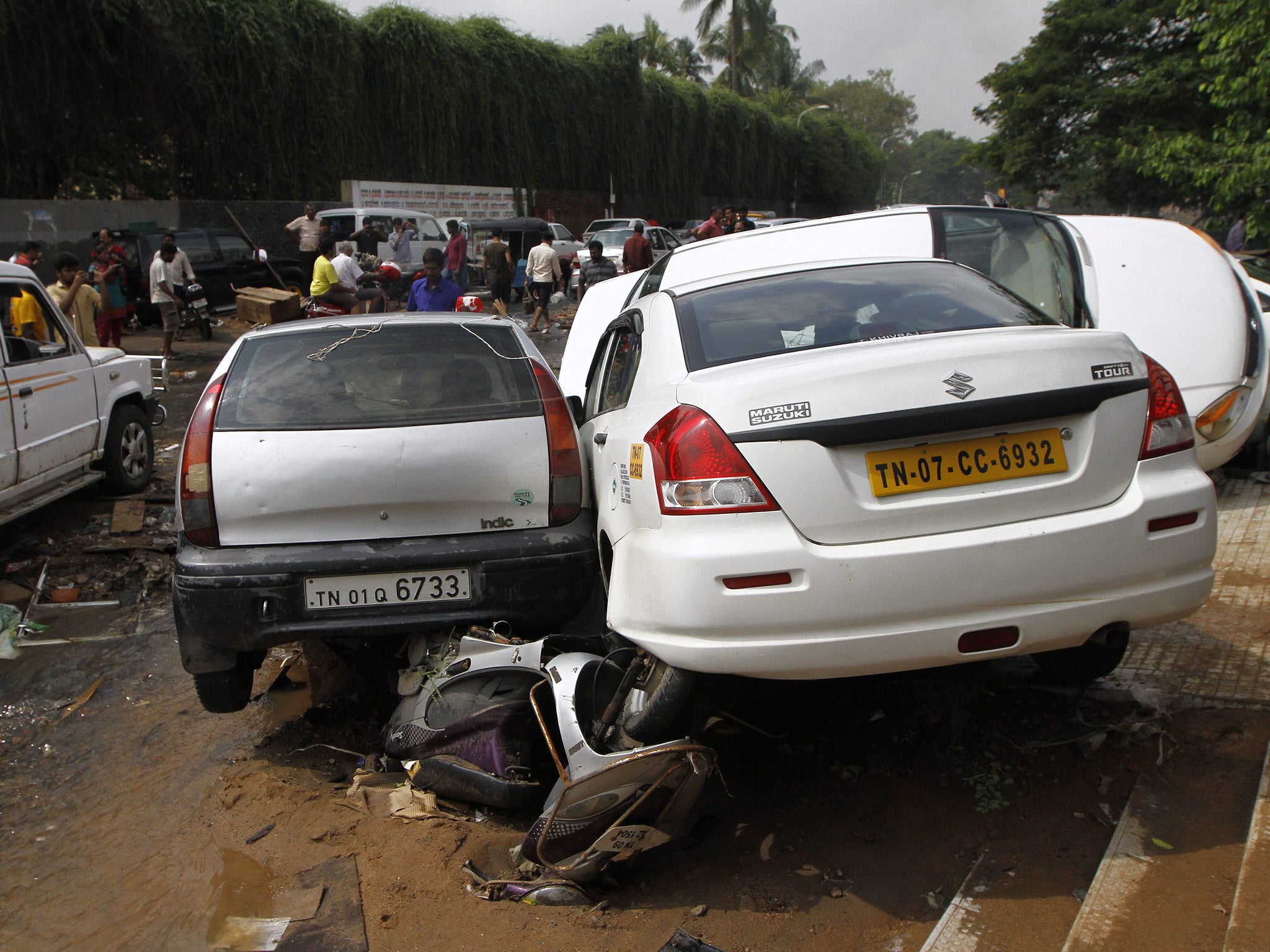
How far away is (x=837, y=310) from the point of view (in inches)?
140

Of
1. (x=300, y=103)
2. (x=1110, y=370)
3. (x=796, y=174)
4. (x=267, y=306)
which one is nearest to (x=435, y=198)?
(x=300, y=103)

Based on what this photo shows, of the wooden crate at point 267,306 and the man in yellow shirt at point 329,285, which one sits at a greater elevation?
the man in yellow shirt at point 329,285

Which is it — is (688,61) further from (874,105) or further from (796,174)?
(874,105)

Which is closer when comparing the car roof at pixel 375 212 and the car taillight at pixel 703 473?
the car taillight at pixel 703 473

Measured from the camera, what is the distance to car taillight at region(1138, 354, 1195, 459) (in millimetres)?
2904

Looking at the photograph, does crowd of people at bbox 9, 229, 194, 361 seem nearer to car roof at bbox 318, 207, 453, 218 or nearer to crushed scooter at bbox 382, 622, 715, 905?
car roof at bbox 318, 207, 453, 218

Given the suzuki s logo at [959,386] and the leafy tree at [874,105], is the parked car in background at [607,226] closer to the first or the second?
the suzuki s logo at [959,386]

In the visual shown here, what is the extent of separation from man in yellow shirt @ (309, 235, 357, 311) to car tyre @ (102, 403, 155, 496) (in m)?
4.77

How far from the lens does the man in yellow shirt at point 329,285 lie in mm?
12641

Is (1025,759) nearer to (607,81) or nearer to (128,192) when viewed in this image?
(128,192)

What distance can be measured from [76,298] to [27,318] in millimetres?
4686

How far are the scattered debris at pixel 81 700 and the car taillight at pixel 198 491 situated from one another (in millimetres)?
1396

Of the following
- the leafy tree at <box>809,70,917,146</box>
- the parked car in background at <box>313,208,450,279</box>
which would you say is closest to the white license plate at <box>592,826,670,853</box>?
the parked car in background at <box>313,208,450,279</box>

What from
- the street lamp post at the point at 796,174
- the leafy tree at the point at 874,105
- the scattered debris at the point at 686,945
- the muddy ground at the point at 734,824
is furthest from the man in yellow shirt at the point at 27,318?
the leafy tree at the point at 874,105
